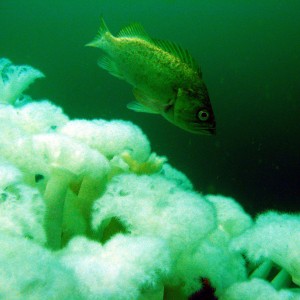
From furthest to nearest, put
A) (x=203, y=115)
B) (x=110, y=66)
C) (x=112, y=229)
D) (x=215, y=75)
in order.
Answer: (x=215, y=75), (x=110, y=66), (x=203, y=115), (x=112, y=229)

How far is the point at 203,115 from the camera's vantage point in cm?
178

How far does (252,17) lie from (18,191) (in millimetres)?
42501

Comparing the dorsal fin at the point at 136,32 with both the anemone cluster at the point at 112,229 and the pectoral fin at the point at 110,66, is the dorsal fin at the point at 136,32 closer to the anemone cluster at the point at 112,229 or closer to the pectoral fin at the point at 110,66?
the pectoral fin at the point at 110,66

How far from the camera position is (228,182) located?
99.6ft

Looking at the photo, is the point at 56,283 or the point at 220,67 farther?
the point at 220,67

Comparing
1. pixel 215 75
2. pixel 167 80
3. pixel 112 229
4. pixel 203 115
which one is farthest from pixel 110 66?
pixel 215 75

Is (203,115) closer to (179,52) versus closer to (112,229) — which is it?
(179,52)

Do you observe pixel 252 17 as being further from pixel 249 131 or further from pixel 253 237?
pixel 253 237

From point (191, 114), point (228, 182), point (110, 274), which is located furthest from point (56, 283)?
point (228, 182)

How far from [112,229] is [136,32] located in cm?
112

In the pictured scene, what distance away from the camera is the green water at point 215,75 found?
31.9 meters

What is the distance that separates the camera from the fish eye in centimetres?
177

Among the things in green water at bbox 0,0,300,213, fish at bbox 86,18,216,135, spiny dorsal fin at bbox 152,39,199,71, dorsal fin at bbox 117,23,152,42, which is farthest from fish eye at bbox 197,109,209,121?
green water at bbox 0,0,300,213

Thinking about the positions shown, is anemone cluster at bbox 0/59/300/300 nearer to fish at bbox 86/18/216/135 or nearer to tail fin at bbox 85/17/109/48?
fish at bbox 86/18/216/135
